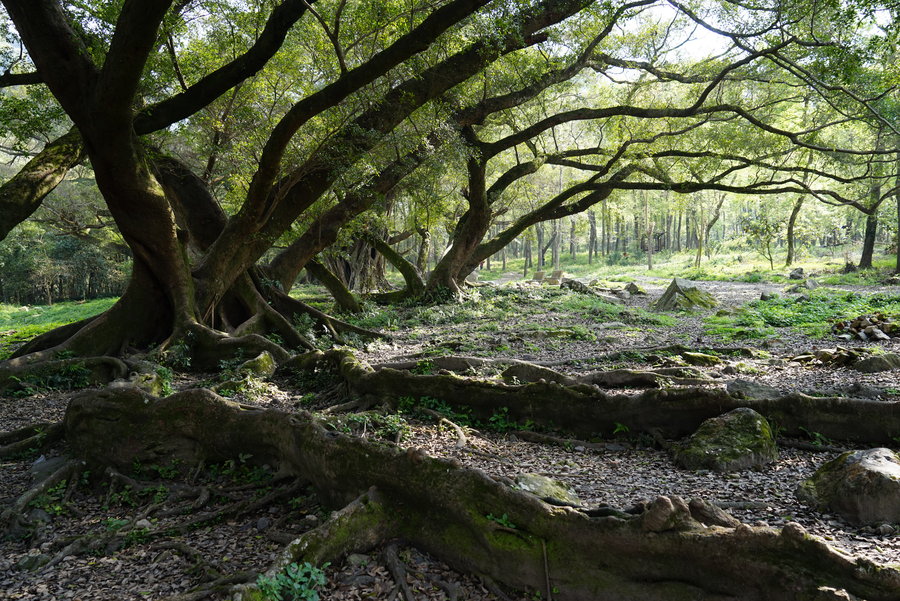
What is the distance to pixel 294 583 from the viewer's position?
320 centimetres

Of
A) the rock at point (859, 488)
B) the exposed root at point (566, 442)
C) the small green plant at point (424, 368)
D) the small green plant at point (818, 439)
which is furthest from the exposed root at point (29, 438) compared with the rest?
the small green plant at point (818, 439)

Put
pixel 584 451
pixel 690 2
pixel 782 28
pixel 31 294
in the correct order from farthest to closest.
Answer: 1. pixel 31 294
2. pixel 690 2
3. pixel 782 28
4. pixel 584 451

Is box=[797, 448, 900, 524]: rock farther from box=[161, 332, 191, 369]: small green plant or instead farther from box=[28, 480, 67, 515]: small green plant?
box=[161, 332, 191, 369]: small green plant

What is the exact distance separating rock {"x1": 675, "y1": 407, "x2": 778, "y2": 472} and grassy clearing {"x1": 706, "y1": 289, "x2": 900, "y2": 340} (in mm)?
6682

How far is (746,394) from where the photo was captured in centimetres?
613

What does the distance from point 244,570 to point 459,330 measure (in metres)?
10.6

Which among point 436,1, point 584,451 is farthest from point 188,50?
point 584,451

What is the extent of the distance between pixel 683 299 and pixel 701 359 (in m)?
9.58

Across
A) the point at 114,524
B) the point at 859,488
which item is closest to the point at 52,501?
the point at 114,524

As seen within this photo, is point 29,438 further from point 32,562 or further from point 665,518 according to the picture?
point 665,518

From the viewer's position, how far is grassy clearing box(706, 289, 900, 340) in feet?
38.1

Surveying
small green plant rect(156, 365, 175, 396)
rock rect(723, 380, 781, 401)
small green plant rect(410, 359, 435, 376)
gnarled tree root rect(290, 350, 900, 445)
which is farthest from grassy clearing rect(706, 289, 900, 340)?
small green plant rect(156, 365, 175, 396)

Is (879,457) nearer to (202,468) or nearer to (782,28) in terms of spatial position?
(202,468)

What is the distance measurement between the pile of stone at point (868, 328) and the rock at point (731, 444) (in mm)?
6674
